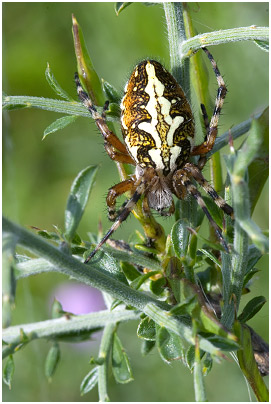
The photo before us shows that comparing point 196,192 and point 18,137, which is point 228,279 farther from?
point 18,137

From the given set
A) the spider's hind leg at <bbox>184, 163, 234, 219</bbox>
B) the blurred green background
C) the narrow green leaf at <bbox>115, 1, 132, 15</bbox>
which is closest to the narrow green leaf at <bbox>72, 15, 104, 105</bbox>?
the narrow green leaf at <bbox>115, 1, 132, 15</bbox>

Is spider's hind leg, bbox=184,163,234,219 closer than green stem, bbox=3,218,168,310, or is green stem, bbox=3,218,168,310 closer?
green stem, bbox=3,218,168,310

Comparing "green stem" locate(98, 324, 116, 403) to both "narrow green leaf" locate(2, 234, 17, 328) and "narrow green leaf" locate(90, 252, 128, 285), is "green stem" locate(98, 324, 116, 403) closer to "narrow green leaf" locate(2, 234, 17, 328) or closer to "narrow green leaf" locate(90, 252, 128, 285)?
"narrow green leaf" locate(90, 252, 128, 285)

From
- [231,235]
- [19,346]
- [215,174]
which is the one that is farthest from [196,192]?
[19,346]

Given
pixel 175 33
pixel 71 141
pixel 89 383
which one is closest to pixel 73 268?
pixel 89 383

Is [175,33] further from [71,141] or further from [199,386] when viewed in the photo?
[71,141]

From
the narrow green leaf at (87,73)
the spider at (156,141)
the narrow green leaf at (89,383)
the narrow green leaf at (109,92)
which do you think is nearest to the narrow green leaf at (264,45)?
the spider at (156,141)
